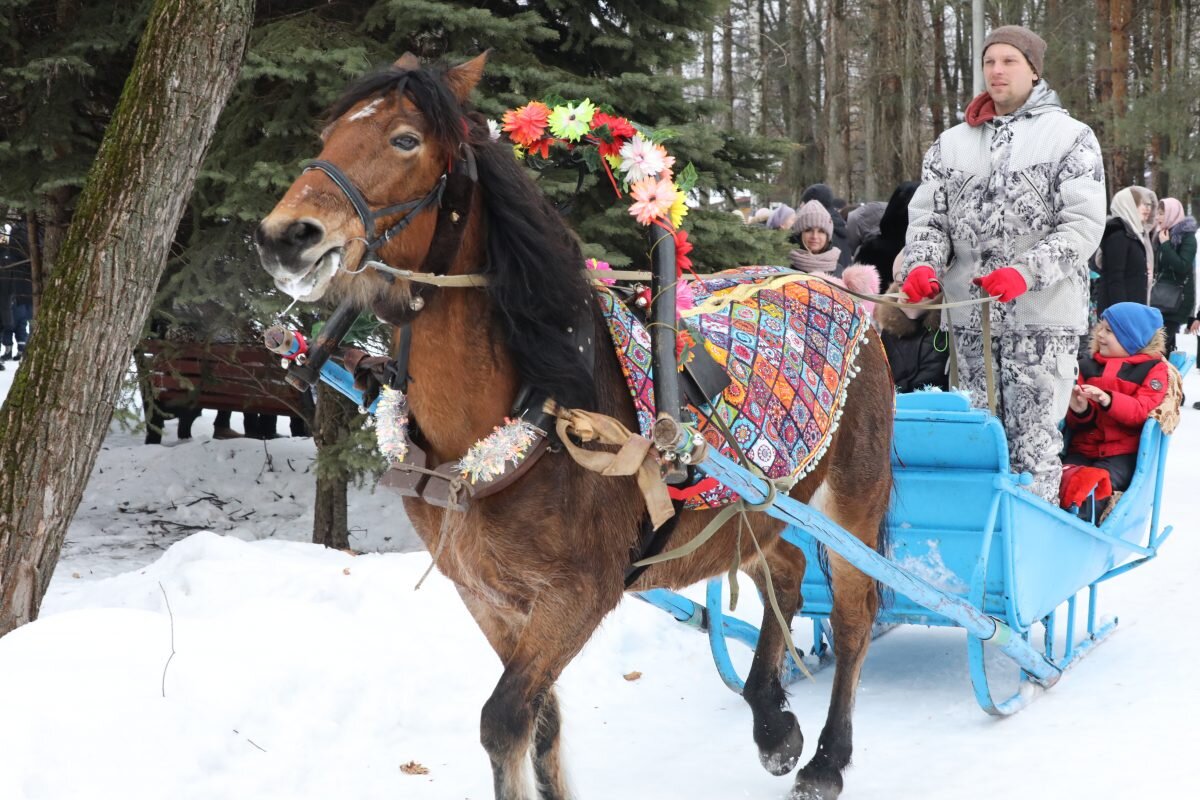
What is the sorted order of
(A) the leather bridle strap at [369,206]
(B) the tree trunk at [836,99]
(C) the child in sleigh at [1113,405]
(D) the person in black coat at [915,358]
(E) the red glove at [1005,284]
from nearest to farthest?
1. (A) the leather bridle strap at [369,206]
2. (E) the red glove at [1005,284]
3. (C) the child in sleigh at [1113,405]
4. (D) the person in black coat at [915,358]
5. (B) the tree trunk at [836,99]

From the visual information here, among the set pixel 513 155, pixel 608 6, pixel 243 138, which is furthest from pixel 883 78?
pixel 513 155

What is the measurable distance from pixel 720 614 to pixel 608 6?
13.1 ft

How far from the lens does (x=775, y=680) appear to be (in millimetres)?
4105

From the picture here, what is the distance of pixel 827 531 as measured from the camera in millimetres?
3293

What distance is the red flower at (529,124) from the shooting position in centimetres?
291

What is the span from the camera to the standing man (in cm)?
427

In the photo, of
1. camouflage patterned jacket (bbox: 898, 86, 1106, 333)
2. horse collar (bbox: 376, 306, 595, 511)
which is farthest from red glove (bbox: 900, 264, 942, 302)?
horse collar (bbox: 376, 306, 595, 511)

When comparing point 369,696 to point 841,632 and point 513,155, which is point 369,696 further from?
point 513,155

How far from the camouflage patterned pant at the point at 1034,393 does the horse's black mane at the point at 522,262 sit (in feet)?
8.06

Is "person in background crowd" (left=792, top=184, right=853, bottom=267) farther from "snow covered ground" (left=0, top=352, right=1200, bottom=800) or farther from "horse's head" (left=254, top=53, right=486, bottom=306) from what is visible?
"horse's head" (left=254, top=53, right=486, bottom=306)

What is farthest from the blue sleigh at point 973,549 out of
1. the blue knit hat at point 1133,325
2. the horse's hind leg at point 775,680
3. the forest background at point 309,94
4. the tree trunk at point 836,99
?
the tree trunk at point 836,99

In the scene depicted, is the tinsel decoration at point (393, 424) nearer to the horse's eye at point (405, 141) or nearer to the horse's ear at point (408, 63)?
the horse's eye at point (405, 141)

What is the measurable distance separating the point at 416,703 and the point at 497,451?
200 cm

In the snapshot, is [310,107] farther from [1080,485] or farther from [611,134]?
[1080,485]
